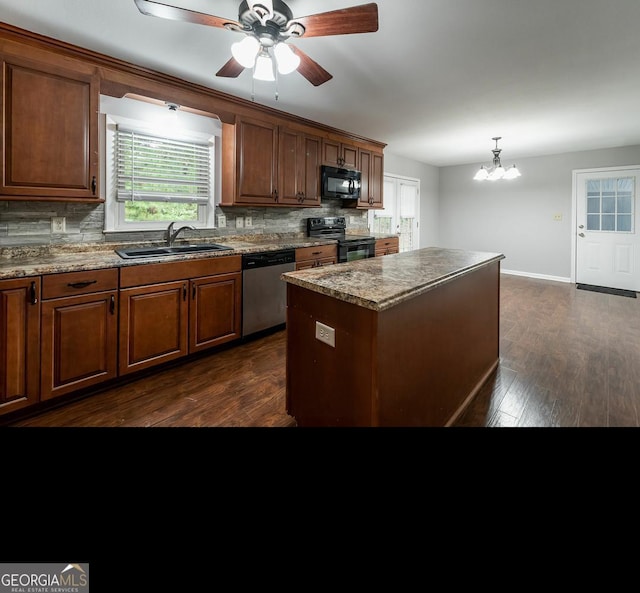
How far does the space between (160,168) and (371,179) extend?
317 cm

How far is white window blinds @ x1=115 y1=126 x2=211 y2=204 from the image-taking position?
279cm

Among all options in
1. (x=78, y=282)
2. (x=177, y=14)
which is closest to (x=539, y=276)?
(x=177, y=14)

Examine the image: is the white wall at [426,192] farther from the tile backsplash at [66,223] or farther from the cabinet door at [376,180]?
the tile backsplash at [66,223]

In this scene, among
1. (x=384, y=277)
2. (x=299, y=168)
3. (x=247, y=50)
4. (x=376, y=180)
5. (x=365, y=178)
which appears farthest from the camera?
(x=376, y=180)

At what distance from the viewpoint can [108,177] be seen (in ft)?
8.84

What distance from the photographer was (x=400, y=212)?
6.68 meters

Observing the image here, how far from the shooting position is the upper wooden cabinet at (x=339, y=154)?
4328 mm

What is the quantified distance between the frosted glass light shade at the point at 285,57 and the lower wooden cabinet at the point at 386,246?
3248mm

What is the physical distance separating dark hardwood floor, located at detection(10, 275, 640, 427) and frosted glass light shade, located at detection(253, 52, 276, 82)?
197 centimetres

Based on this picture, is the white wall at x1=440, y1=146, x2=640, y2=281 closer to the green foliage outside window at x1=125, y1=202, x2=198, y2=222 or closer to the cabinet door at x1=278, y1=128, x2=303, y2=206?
the cabinet door at x1=278, y1=128, x2=303, y2=206

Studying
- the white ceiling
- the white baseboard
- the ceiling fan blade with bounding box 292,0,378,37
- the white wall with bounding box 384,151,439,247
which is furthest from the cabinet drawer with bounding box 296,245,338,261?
the white baseboard

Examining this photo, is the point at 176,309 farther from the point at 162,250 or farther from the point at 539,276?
the point at 539,276

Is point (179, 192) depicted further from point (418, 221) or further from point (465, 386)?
point (418, 221)
